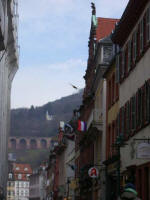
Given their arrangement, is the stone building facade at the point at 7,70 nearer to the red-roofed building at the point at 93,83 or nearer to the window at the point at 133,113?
the red-roofed building at the point at 93,83

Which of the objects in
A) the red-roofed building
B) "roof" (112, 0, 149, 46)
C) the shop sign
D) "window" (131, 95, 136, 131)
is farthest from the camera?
the red-roofed building

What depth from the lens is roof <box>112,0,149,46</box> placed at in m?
24.8

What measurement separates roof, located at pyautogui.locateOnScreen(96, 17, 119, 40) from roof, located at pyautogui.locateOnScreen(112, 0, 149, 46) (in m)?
19.4

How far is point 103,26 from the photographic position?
51.5 metres

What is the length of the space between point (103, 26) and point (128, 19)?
24.2 m

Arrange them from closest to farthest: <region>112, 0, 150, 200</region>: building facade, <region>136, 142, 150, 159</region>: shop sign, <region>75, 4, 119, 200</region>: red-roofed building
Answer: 1. <region>136, 142, 150, 159</region>: shop sign
2. <region>112, 0, 150, 200</region>: building facade
3. <region>75, 4, 119, 200</region>: red-roofed building

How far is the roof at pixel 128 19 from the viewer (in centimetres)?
2483

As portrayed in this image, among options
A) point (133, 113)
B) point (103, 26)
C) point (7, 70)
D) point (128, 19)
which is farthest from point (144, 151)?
point (7, 70)

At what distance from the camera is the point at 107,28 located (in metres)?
50.9

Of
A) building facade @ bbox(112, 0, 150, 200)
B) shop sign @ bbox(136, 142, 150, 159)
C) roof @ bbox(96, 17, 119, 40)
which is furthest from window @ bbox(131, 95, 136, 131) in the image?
roof @ bbox(96, 17, 119, 40)

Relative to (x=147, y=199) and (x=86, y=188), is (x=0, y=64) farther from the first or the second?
(x=147, y=199)

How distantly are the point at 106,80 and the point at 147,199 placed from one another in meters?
17.0

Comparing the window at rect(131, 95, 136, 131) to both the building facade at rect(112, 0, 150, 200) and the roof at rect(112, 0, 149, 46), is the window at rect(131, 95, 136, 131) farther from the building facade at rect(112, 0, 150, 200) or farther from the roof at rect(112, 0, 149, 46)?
the roof at rect(112, 0, 149, 46)

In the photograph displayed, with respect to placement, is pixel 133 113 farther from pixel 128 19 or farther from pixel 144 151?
pixel 144 151
